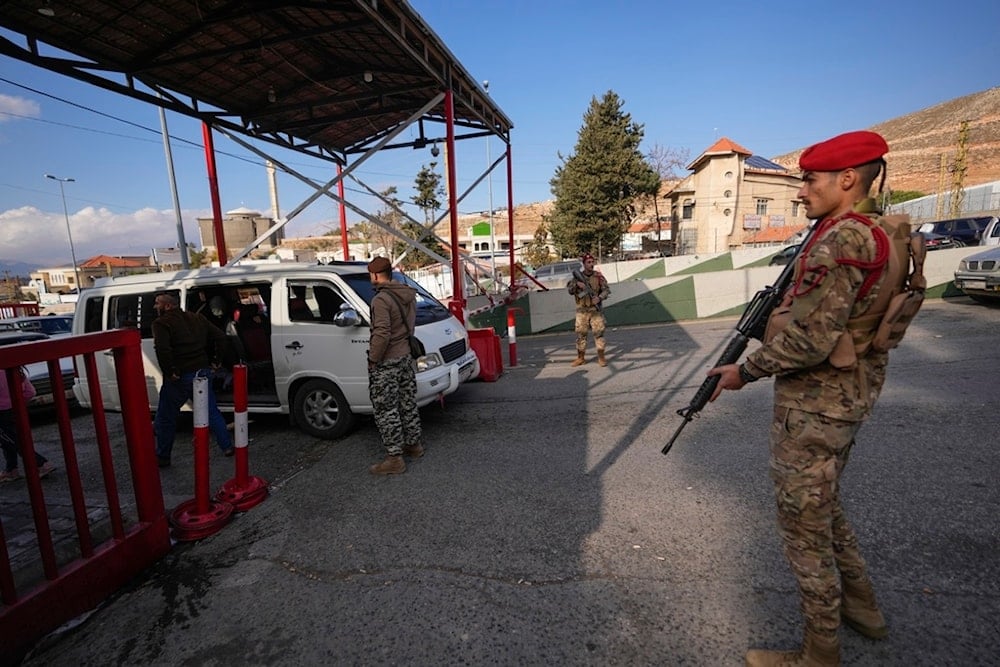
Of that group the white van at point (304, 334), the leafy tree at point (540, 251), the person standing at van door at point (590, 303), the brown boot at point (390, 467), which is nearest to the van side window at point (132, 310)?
the white van at point (304, 334)

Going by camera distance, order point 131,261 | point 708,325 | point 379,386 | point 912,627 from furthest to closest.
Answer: point 131,261 < point 708,325 < point 379,386 < point 912,627

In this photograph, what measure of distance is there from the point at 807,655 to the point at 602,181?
3590cm

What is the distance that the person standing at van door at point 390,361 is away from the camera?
4.03m

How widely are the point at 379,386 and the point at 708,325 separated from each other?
898cm

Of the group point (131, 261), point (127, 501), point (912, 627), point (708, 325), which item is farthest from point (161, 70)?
point (131, 261)

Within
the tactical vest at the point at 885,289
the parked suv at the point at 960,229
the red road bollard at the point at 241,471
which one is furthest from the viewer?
the parked suv at the point at 960,229

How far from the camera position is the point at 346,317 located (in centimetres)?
462

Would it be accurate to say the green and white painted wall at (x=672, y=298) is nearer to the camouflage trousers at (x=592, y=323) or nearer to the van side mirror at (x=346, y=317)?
the camouflage trousers at (x=592, y=323)

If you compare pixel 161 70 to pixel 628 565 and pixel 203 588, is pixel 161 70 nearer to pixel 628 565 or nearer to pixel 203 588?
pixel 203 588

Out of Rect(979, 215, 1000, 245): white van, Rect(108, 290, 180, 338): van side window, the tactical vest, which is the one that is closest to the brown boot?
the tactical vest

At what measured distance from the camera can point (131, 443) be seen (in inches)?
113

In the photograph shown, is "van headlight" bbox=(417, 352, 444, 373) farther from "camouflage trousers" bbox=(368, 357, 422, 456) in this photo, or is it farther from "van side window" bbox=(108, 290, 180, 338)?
"van side window" bbox=(108, 290, 180, 338)

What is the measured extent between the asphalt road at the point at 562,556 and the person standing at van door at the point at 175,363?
338 millimetres

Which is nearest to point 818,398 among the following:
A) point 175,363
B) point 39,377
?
point 175,363
